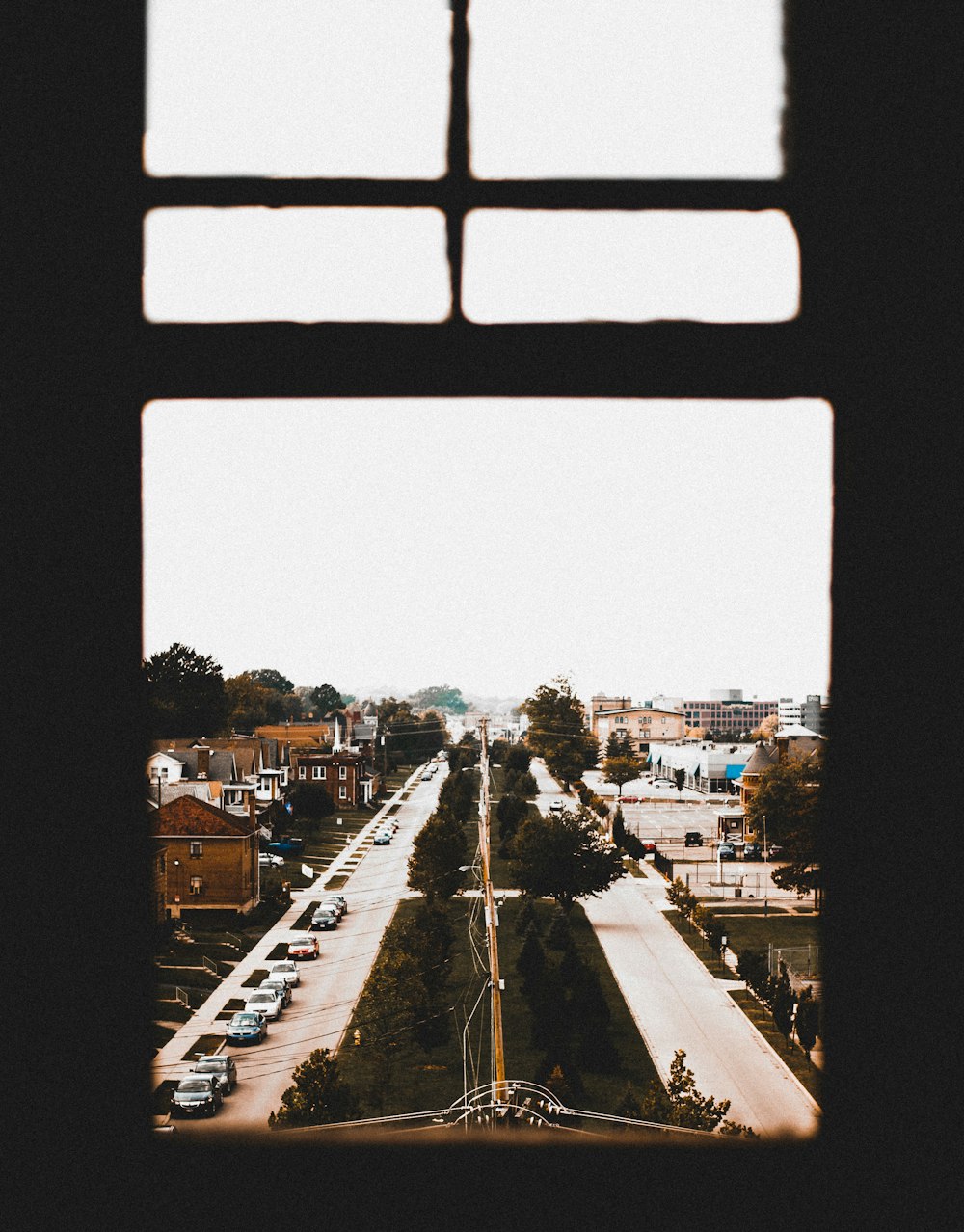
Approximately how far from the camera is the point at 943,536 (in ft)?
3.77

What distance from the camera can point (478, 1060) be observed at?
36.9 ft

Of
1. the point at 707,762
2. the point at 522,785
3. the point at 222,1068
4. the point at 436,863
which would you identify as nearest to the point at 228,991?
the point at 222,1068

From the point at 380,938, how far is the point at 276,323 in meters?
16.4

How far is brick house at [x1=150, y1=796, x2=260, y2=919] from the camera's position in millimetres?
9031

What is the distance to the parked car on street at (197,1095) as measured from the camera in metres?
5.86

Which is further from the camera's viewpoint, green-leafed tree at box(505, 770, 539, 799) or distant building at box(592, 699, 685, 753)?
green-leafed tree at box(505, 770, 539, 799)

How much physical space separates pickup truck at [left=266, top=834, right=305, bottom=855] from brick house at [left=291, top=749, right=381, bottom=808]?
1.71 meters

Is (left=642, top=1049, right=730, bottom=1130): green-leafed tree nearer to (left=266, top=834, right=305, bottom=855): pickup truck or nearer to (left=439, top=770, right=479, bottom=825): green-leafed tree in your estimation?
(left=266, top=834, right=305, bottom=855): pickup truck

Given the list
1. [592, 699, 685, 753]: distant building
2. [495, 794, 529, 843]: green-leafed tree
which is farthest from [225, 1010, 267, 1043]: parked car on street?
[592, 699, 685, 753]: distant building

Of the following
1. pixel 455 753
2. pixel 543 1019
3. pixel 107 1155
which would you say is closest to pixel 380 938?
pixel 543 1019

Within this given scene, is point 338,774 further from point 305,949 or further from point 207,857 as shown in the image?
point 207,857

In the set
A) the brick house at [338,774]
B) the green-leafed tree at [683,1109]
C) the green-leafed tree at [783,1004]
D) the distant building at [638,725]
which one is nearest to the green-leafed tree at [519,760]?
the distant building at [638,725]

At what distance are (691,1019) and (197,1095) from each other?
865 cm

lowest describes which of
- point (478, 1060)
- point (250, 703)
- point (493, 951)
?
point (493, 951)
